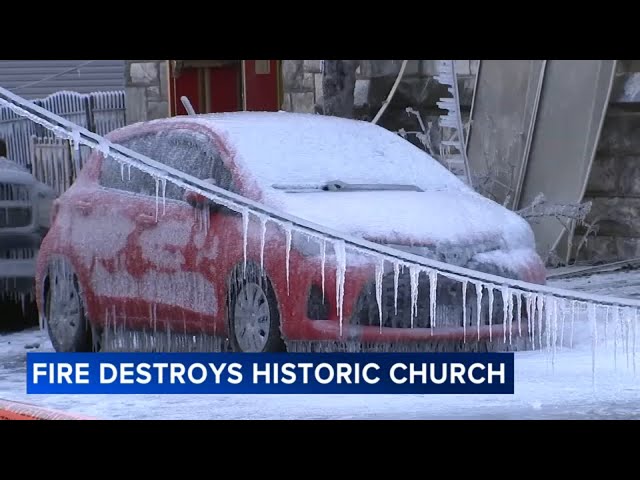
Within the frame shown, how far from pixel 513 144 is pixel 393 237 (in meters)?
1.67

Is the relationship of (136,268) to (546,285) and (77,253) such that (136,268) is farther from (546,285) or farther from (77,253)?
(546,285)

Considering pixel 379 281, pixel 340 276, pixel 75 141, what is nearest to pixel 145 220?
pixel 75 141

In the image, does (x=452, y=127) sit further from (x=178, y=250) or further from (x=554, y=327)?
(x=178, y=250)

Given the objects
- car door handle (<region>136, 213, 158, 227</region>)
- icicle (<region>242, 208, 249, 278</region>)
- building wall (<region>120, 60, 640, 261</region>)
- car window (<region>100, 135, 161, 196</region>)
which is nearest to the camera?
icicle (<region>242, 208, 249, 278</region>)

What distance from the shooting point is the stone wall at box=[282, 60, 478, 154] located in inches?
262

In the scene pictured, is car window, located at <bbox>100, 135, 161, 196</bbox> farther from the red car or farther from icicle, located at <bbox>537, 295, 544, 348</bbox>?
icicle, located at <bbox>537, 295, 544, 348</bbox>

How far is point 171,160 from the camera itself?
6332mm

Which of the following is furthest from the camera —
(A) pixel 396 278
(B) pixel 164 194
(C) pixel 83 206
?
(C) pixel 83 206

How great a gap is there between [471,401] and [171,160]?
1.46m

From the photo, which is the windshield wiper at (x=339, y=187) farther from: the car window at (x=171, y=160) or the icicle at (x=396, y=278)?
the icicle at (x=396, y=278)

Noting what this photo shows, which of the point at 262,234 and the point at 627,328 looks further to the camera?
the point at 627,328

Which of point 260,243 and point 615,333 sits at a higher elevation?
point 260,243

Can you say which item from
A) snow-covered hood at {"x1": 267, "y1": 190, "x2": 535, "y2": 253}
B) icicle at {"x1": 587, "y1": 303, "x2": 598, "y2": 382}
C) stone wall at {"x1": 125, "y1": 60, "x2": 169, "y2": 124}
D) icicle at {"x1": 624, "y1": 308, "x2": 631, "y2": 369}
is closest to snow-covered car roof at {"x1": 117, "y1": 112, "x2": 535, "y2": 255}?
snow-covered hood at {"x1": 267, "y1": 190, "x2": 535, "y2": 253}

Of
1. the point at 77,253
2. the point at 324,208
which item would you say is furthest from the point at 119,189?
the point at 324,208
